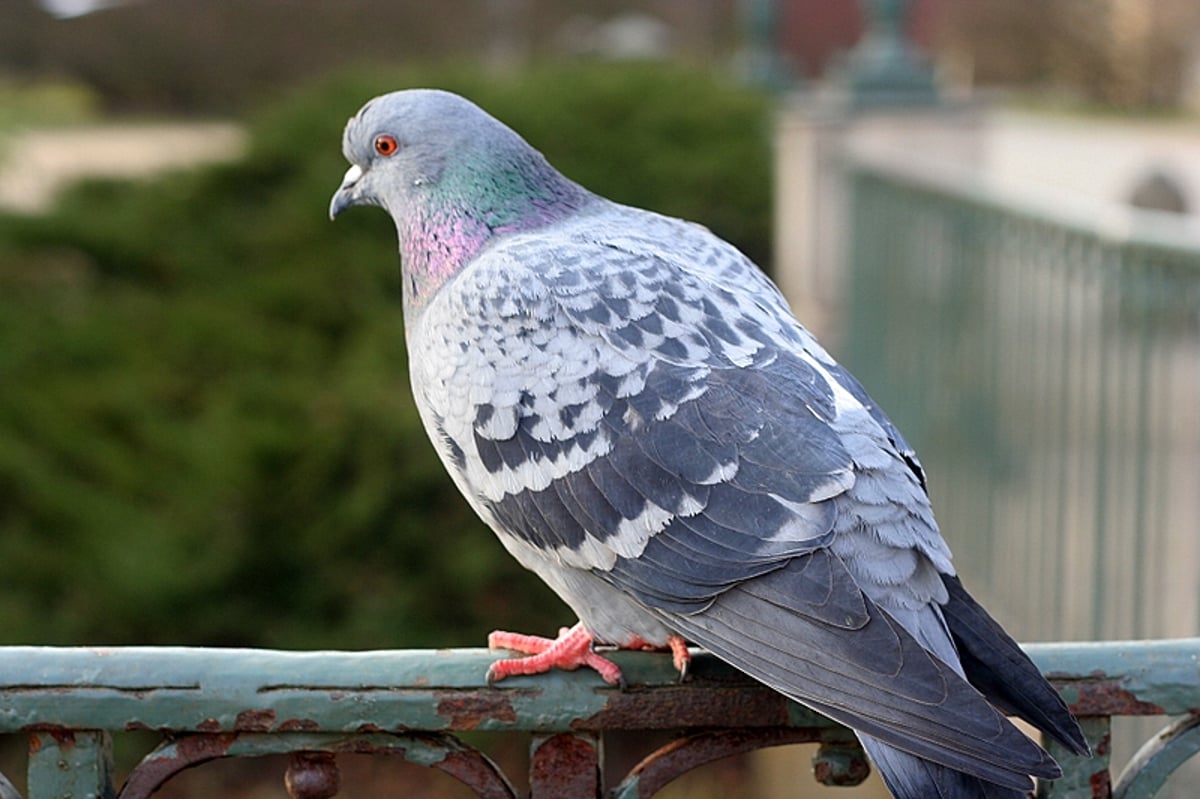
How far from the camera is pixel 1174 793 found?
4152 millimetres

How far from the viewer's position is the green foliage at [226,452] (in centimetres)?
530

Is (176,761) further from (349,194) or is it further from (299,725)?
(349,194)

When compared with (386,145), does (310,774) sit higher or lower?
lower

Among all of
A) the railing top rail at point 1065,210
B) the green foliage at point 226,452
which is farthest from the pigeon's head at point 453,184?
the green foliage at point 226,452

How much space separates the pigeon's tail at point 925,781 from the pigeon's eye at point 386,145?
A: 4.47ft

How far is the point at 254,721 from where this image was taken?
1.58 metres

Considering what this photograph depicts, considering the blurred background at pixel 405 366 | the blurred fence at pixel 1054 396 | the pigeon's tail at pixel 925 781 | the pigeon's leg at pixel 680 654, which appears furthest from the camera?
the blurred background at pixel 405 366

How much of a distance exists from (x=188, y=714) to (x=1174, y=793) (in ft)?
11.4

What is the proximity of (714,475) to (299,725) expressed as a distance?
1.96 feet

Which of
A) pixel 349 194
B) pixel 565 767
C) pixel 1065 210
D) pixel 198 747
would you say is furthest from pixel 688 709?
pixel 1065 210

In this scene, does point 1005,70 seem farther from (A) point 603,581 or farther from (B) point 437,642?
(A) point 603,581

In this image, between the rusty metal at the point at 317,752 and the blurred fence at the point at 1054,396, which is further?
the blurred fence at the point at 1054,396

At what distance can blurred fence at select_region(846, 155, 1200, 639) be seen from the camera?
3750 millimetres

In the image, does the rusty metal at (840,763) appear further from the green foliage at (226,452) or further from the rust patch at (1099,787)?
the green foliage at (226,452)
